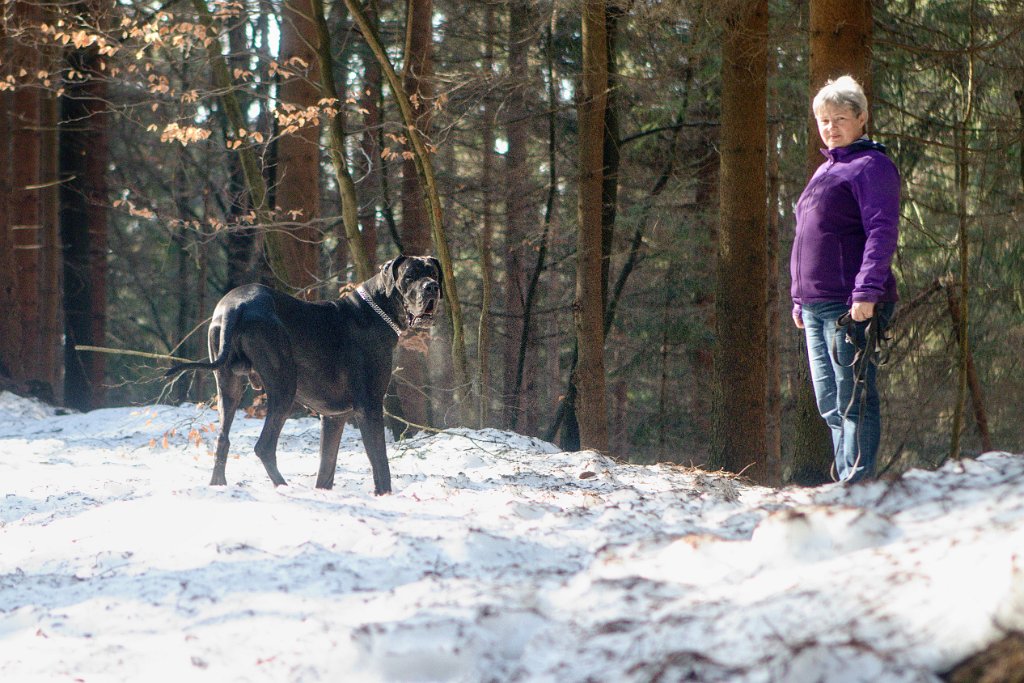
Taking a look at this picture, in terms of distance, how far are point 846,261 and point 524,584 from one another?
278cm

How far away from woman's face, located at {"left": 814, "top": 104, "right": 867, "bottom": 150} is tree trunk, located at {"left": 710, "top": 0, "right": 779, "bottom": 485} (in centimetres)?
383

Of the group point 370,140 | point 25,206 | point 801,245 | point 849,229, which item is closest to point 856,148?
point 849,229

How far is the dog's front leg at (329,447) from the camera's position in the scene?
22.6 ft

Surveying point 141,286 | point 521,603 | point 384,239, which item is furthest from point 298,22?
point 141,286

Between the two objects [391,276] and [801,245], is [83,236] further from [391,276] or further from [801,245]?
[801,245]

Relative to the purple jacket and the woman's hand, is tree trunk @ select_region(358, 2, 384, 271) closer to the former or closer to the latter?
the purple jacket

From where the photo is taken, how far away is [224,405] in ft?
21.1

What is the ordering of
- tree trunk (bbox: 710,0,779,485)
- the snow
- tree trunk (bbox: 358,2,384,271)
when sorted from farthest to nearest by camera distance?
tree trunk (bbox: 358,2,384,271), tree trunk (bbox: 710,0,779,485), the snow

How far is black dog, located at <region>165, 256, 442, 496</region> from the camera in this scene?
6246 millimetres

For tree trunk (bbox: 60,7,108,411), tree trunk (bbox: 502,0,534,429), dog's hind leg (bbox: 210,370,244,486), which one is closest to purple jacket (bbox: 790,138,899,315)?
dog's hind leg (bbox: 210,370,244,486)

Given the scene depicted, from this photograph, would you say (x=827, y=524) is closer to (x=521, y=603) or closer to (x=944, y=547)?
(x=944, y=547)

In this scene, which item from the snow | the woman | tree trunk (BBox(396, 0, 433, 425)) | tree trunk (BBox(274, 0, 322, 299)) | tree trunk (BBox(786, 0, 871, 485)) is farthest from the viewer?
tree trunk (BBox(274, 0, 322, 299))

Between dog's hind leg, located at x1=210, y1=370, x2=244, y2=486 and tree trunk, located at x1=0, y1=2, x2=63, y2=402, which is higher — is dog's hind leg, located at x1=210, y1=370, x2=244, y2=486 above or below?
below

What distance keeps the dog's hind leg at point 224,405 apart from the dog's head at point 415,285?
120cm
